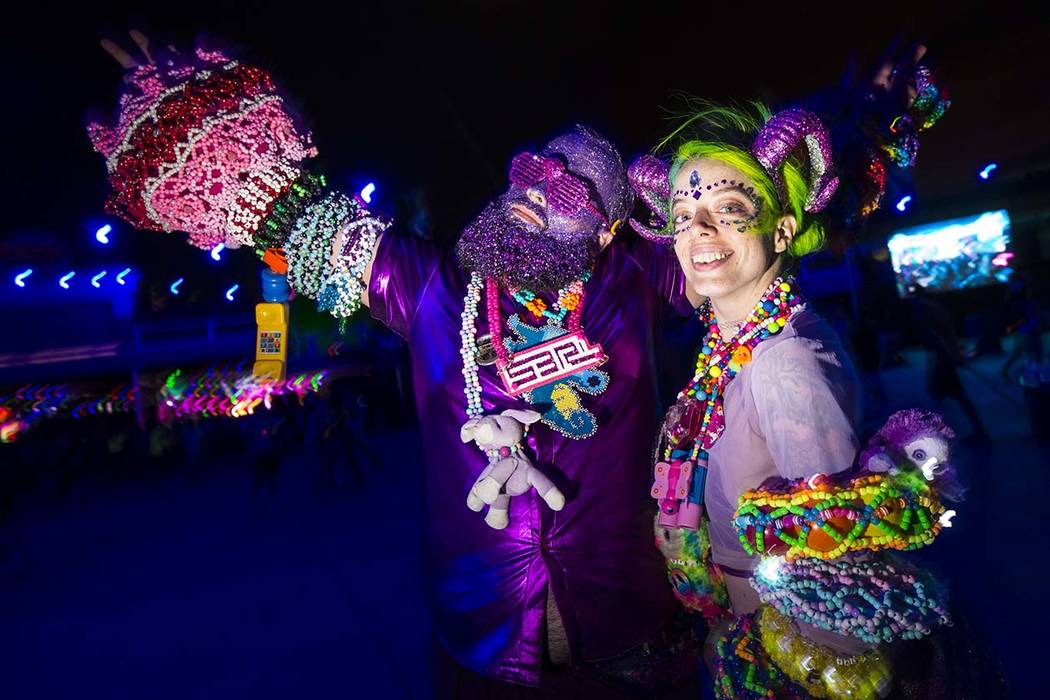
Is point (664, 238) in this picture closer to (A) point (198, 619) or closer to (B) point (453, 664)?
(B) point (453, 664)

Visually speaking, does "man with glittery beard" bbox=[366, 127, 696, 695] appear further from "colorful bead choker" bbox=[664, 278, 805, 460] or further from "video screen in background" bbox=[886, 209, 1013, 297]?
"video screen in background" bbox=[886, 209, 1013, 297]

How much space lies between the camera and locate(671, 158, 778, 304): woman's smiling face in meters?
1.41

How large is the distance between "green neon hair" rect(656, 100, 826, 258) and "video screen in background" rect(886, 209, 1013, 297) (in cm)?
1557

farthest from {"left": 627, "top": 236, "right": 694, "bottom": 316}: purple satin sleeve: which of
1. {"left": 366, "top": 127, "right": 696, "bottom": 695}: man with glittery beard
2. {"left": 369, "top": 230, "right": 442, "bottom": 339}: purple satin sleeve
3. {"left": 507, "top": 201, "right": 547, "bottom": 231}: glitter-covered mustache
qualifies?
{"left": 369, "top": 230, "right": 442, "bottom": 339}: purple satin sleeve

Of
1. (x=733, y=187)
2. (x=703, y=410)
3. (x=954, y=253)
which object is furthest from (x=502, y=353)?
(x=954, y=253)

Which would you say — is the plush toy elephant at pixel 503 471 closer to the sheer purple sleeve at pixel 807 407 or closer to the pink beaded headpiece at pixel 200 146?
the sheer purple sleeve at pixel 807 407

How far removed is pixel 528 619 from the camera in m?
1.59

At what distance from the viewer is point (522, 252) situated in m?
1.63

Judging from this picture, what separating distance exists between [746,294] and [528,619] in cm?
93

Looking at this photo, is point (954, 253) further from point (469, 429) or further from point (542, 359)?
point (469, 429)

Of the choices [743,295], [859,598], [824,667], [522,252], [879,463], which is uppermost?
[522,252]

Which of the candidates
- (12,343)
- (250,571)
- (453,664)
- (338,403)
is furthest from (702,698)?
(12,343)

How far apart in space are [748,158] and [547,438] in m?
0.81

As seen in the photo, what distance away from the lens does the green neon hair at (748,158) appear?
1435mm
